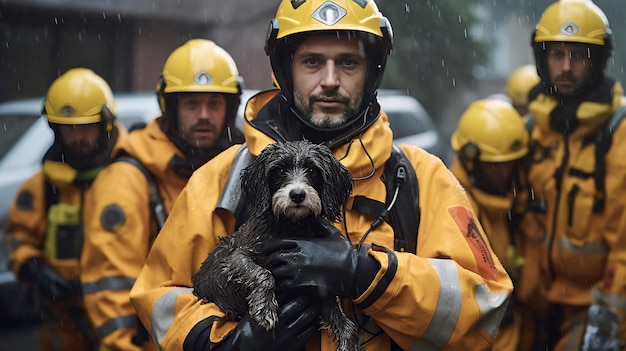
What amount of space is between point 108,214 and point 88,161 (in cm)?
110

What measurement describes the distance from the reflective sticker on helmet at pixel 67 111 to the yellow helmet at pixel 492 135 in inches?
112

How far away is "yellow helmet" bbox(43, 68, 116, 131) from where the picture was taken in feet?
21.9

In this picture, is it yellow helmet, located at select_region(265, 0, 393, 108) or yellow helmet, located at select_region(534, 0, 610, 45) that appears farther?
yellow helmet, located at select_region(534, 0, 610, 45)

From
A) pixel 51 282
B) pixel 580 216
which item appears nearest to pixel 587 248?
pixel 580 216

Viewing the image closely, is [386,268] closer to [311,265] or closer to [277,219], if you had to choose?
[311,265]

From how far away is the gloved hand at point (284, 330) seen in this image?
11.4 feet

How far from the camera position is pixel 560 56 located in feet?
21.9

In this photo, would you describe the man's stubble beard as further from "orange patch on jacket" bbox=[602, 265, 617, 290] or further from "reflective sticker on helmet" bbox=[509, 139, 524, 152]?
"reflective sticker on helmet" bbox=[509, 139, 524, 152]

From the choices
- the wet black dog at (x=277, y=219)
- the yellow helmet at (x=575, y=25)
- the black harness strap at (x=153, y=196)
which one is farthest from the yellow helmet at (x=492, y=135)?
the wet black dog at (x=277, y=219)

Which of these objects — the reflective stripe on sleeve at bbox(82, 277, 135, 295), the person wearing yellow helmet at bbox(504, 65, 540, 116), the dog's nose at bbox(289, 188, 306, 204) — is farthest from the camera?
the person wearing yellow helmet at bbox(504, 65, 540, 116)

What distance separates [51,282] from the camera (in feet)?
21.1

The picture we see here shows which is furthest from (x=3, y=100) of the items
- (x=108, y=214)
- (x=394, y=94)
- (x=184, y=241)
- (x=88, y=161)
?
(x=184, y=241)

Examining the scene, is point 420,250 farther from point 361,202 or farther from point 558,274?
point 558,274

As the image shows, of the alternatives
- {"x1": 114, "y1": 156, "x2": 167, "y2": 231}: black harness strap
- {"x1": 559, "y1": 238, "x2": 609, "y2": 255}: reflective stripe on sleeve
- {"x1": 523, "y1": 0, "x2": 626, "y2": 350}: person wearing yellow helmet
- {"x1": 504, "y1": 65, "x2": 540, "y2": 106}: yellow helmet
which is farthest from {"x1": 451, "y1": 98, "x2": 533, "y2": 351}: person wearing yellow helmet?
{"x1": 504, "y1": 65, "x2": 540, "y2": 106}: yellow helmet
